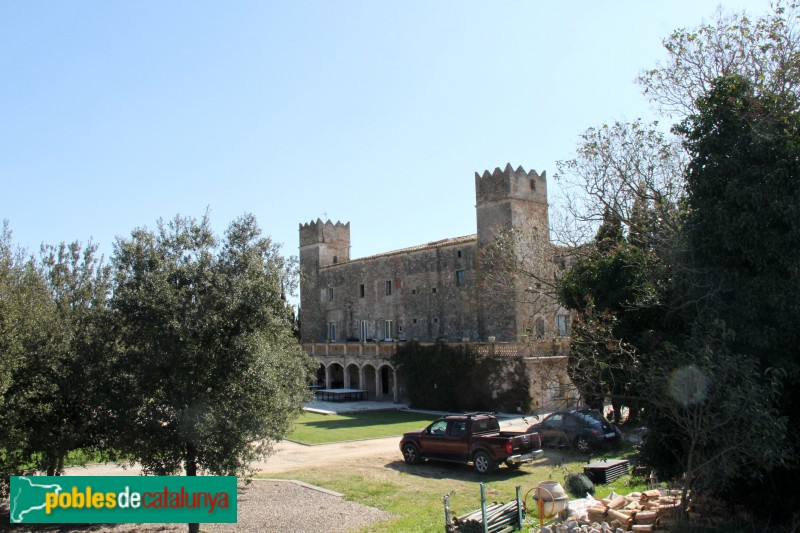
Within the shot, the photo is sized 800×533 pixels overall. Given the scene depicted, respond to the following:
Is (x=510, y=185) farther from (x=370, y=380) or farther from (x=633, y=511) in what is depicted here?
(x=633, y=511)

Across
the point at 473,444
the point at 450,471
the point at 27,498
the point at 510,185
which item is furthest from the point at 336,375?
the point at 27,498

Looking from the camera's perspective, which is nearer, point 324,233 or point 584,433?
point 584,433

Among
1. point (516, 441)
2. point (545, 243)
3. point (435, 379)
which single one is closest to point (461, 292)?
point (435, 379)

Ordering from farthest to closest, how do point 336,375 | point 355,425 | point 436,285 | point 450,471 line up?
point 336,375 < point 436,285 < point 355,425 < point 450,471

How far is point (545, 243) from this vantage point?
73.2 ft

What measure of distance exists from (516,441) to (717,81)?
9.95 meters

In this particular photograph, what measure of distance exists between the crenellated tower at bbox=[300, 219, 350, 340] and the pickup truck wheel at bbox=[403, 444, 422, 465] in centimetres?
2921

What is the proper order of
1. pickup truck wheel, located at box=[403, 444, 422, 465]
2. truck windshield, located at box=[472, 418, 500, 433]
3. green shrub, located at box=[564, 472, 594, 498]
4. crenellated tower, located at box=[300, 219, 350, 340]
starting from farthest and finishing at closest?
crenellated tower, located at box=[300, 219, 350, 340]
pickup truck wheel, located at box=[403, 444, 422, 465]
truck windshield, located at box=[472, 418, 500, 433]
green shrub, located at box=[564, 472, 594, 498]

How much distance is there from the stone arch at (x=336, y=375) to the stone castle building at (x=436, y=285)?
222 cm

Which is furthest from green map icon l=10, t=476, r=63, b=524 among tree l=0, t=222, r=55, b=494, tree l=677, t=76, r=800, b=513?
tree l=677, t=76, r=800, b=513

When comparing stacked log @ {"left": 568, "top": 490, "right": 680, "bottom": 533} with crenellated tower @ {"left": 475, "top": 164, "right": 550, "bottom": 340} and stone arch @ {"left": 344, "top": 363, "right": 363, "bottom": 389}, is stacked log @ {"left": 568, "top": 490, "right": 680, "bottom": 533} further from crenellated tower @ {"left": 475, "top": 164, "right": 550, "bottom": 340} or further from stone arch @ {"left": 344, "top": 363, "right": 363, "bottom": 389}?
stone arch @ {"left": 344, "top": 363, "right": 363, "bottom": 389}

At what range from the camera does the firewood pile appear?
9.86 metres

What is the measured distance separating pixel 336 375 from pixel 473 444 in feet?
90.1

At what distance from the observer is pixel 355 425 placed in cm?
2720
